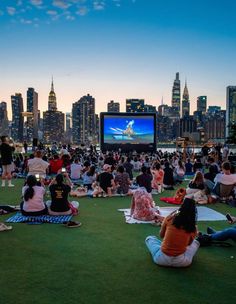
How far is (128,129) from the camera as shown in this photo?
31453 mm

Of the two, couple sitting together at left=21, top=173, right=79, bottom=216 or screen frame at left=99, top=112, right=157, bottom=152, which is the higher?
screen frame at left=99, top=112, right=157, bottom=152

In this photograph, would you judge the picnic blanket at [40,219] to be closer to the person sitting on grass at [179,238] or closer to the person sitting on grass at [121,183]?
the person sitting on grass at [179,238]

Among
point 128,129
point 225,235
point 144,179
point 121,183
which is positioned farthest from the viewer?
point 128,129

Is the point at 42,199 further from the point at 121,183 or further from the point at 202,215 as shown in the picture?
the point at 121,183

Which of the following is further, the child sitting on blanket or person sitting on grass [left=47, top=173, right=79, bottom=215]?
person sitting on grass [left=47, top=173, right=79, bottom=215]

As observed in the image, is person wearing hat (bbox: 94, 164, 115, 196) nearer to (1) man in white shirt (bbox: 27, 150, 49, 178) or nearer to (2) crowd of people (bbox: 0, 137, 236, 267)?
(2) crowd of people (bbox: 0, 137, 236, 267)

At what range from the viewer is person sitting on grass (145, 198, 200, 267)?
14.2 ft

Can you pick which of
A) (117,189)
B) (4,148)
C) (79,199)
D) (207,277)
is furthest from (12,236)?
(4,148)

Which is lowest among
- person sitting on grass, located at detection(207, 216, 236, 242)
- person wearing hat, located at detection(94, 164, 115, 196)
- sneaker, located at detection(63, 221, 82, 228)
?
sneaker, located at detection(63, 221, 82, 228)

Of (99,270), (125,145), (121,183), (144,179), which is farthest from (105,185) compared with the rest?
(125,145)

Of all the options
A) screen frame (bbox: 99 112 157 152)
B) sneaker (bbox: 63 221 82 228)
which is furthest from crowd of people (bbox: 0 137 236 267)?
screen frame (bbox: 99 112 157 152)

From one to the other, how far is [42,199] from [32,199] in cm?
23

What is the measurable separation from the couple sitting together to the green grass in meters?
0.66

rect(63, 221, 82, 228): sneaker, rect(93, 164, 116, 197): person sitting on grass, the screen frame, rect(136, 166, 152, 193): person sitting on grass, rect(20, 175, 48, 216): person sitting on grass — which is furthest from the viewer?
the screen frame
